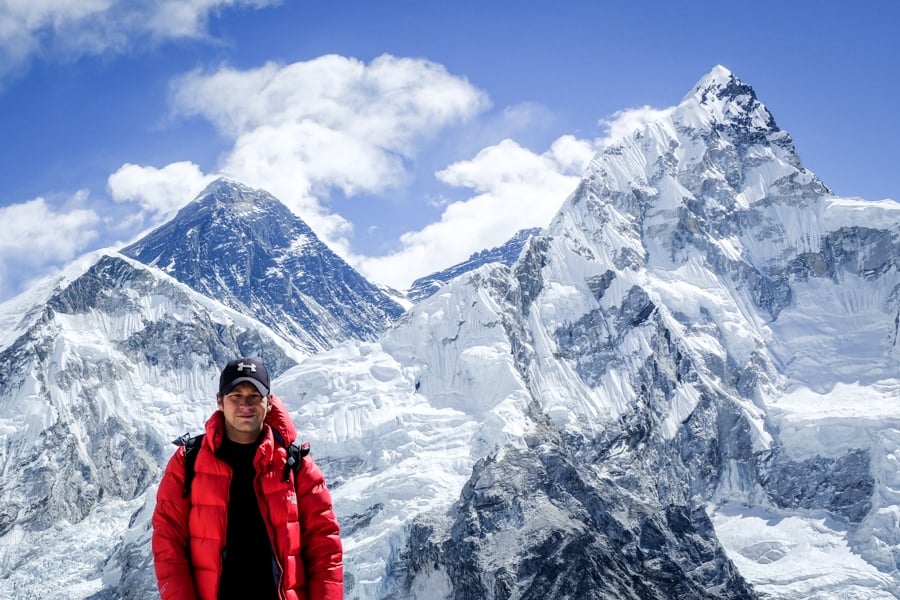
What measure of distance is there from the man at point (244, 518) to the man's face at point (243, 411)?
0.05 feet

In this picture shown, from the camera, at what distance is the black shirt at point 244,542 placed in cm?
1451

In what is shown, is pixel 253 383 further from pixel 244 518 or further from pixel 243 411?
pixel 244 518

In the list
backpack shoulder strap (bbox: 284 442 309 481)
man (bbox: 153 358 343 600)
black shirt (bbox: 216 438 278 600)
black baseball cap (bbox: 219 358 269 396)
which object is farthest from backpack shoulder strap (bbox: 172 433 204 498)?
backpack shoulder strap (bbox: 284 442 309 481)

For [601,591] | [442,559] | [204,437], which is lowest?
[601,591]

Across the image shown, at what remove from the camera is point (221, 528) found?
1456 centimetres

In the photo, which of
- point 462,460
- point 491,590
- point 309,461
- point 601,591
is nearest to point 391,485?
Result: point 462,460

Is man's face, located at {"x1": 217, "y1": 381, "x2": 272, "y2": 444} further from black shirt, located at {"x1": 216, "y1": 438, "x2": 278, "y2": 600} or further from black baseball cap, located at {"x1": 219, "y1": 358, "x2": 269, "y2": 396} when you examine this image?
black shirt, located at {"x1": 216, "y1": 438, "x2": 278, "y2": 600}

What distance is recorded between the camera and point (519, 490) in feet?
610

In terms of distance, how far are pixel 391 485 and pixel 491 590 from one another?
110ft

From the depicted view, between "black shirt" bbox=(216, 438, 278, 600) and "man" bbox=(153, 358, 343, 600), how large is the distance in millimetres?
15

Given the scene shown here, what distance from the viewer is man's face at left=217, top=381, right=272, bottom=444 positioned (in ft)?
49.0

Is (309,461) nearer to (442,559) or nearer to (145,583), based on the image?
(442,559)

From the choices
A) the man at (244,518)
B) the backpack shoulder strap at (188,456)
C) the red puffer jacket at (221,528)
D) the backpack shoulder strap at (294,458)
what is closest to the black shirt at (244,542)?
the man at (244,518)

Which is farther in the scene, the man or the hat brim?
the hat brim
